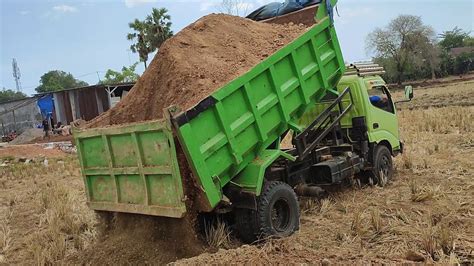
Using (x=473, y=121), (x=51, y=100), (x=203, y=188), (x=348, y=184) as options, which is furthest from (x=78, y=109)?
(x=203, y=188)

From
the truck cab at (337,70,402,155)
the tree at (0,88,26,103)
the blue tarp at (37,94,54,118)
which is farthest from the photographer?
the tree at (0,88,26,103)

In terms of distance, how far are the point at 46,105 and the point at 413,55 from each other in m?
46.8

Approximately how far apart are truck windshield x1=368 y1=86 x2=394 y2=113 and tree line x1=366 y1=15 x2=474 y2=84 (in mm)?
55545

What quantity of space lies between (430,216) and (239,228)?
2.53 m

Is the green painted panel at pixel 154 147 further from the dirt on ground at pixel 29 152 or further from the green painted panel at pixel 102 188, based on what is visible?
the dirt on ground at pixel 29 152

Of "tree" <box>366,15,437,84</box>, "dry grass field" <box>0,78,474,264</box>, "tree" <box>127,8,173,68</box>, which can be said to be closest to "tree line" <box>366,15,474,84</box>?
"tree" <box>366,15,437,84</box>

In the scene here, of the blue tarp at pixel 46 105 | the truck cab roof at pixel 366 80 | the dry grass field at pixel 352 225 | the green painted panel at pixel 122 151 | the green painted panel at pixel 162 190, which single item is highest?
the blue tarp at pixel 46 105

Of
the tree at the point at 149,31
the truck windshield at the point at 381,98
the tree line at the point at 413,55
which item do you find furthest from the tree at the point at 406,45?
the truck windshield at the point at 381,98

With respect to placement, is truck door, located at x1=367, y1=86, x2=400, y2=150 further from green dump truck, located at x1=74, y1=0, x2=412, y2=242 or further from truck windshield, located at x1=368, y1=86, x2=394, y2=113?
green dump truck, located at x1=74, y1=0, x2=412, y2=242

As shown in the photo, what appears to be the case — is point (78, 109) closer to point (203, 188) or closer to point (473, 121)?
point (473, 121)

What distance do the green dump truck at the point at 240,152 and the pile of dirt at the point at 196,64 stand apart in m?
0.31

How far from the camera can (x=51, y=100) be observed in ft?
126

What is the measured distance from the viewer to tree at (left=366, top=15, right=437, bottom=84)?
61750mm

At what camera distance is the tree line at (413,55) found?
6100 cm
